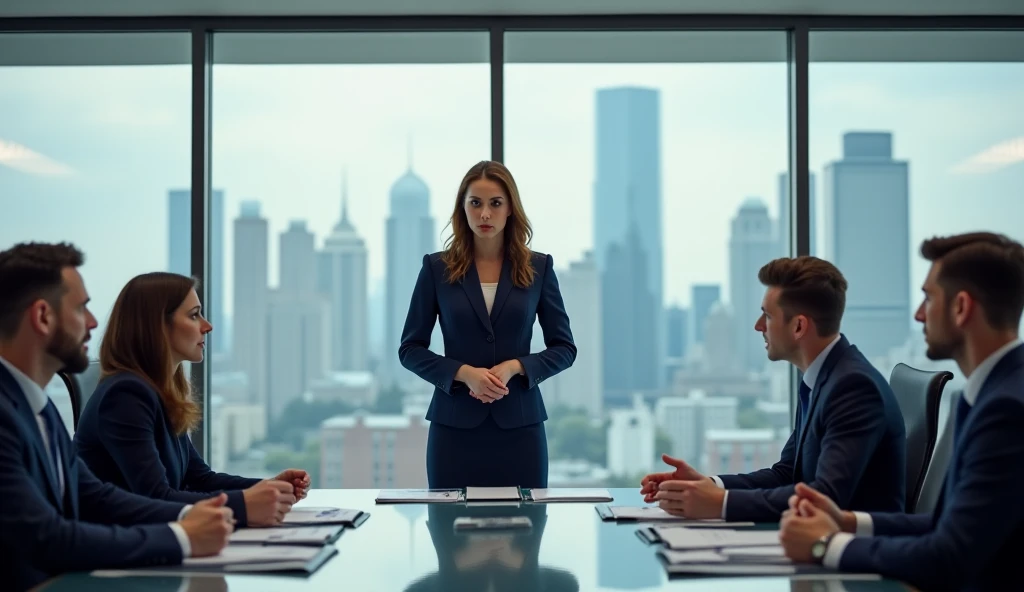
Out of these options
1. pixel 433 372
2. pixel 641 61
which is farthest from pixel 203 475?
pixel 641 61

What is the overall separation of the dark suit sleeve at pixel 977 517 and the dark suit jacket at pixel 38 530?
1.35 meters

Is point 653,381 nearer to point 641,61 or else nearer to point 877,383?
point 641,61

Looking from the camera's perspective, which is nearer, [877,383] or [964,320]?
[964,320]

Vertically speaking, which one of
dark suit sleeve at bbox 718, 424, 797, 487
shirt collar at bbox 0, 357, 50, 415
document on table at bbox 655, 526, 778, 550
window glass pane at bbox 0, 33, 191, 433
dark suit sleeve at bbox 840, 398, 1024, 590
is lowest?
document on table at bbox 655, 526, 778, 550

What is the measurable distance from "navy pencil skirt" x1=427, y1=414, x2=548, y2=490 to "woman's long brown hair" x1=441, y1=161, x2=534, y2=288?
53 cm

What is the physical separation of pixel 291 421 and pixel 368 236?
3.42 ft

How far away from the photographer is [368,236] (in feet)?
16.6

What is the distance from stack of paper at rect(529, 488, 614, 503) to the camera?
2631mm

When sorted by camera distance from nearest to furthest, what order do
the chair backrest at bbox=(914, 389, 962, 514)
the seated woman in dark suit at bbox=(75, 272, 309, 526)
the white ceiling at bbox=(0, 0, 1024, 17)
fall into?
the seated woman in dark suit at bbox=(75, 272, 309, 526)
the chair backrest at bbox=(914, 389, 962, 514)
the white ceiling at bbox=(0, 0, 1024, 17)

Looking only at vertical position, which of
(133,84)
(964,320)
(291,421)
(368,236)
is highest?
(133,84)

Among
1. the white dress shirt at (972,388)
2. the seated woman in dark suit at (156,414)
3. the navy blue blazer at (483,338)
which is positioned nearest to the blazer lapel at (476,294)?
the navy blue blazer at (483,338)

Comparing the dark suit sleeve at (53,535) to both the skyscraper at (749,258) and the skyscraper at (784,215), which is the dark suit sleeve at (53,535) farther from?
the skyscraper at (784,215)

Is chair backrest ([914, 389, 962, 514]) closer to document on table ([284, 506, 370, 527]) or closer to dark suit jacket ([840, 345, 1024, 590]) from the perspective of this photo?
dark suit jacket ([840, 345, 1024, 590])

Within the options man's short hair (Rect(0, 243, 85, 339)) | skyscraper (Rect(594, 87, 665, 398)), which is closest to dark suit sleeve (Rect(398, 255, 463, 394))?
man's short hair (Rect(0, 243, 85, 339))
